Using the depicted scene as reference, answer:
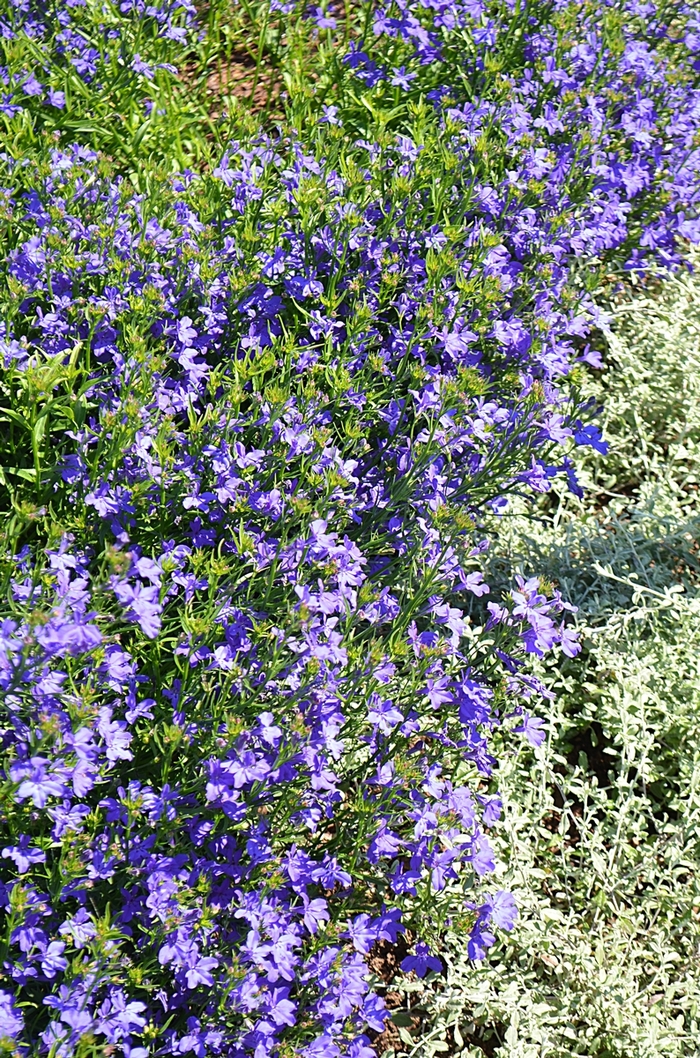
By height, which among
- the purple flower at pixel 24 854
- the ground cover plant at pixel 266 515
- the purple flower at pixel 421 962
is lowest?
the purple flower at pixel 421 962

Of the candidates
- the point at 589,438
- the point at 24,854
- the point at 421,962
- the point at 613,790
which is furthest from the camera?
the point at 613,790

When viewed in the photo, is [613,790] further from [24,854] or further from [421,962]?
[24,854]

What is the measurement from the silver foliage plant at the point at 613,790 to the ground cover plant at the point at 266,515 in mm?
152

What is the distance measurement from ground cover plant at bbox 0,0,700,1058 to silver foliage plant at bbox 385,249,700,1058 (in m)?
0.15

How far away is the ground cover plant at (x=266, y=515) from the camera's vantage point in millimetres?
1930

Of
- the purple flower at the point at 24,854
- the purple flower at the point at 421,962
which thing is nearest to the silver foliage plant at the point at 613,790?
the purple flower at the point at 421,962

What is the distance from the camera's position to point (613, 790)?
302cm

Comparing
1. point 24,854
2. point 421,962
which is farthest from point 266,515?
point 421,962

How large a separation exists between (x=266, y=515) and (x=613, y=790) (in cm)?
143

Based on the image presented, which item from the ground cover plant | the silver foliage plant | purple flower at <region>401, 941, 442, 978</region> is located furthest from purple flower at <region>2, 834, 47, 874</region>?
the silver foliage plant

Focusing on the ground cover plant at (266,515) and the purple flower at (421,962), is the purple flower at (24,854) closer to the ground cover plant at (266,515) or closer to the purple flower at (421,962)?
the ground cover plant at (266,515)

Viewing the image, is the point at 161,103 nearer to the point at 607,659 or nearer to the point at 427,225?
the point at 427,225

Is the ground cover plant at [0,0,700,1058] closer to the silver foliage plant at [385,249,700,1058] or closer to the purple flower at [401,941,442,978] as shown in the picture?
the purple flower at [401,941,442,978]

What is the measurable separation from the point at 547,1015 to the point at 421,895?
0.46 m
